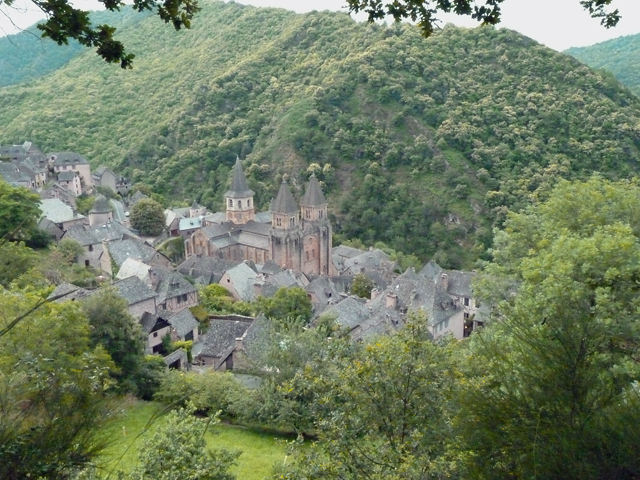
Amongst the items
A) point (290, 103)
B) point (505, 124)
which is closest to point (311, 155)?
point (290, 103)

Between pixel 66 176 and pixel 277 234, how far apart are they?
2617 cm

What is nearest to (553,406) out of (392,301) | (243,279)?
(392,301)

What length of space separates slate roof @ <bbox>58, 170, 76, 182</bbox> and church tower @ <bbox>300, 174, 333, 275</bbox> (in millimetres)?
26542

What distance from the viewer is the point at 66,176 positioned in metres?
61.4

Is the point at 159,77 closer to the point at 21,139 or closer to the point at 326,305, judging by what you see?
the point at 21,139

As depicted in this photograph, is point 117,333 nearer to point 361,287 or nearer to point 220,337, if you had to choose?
point 220,337

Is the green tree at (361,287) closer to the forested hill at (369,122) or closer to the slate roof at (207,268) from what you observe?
the slate roof at (207,268)

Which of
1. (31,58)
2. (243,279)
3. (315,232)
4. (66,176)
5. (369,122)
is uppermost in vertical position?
(31,58)

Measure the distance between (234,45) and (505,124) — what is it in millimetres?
56745

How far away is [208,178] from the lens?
7938cm

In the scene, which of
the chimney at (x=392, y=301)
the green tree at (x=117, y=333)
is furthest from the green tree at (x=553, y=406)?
the chimney at (x=392, y=301)

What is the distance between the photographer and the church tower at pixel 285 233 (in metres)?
51.9

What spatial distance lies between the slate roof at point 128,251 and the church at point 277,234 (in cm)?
1047

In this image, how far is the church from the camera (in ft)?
172
